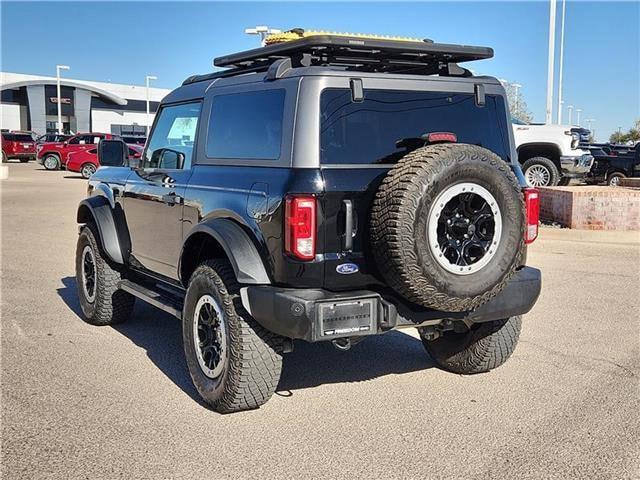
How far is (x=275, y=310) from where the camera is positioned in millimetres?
4156

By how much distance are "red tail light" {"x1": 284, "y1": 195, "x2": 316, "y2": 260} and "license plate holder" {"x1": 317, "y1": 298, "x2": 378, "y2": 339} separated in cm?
32

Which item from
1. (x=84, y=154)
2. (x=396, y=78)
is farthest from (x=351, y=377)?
(x=84, y=154)

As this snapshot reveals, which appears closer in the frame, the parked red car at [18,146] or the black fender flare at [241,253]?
the black fender flare at [241,253]

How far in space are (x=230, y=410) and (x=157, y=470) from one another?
80cm

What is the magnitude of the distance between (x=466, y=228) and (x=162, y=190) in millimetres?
2470

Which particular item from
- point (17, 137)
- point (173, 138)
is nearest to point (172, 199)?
point (173, 138)

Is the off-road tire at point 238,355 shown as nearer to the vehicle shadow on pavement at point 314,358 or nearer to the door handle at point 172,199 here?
the vehicle shadow on pavement at point 314,358

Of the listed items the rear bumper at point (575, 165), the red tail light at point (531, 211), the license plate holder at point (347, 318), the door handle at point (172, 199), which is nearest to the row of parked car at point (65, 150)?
the rear bumper at point (575, 165)

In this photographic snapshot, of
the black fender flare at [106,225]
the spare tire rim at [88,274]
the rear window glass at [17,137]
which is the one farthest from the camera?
the rear window glass at [17,137]

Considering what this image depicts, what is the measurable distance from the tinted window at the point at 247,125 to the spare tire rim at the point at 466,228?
1047mm

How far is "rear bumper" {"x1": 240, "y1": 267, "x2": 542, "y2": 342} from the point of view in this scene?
4.08 metres

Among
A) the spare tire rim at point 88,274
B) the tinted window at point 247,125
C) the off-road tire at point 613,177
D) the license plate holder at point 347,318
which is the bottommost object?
the spare tire rim at point 88,274

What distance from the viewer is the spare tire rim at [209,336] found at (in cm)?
459

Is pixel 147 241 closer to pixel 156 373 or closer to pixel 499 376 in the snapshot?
pixel 156 373
